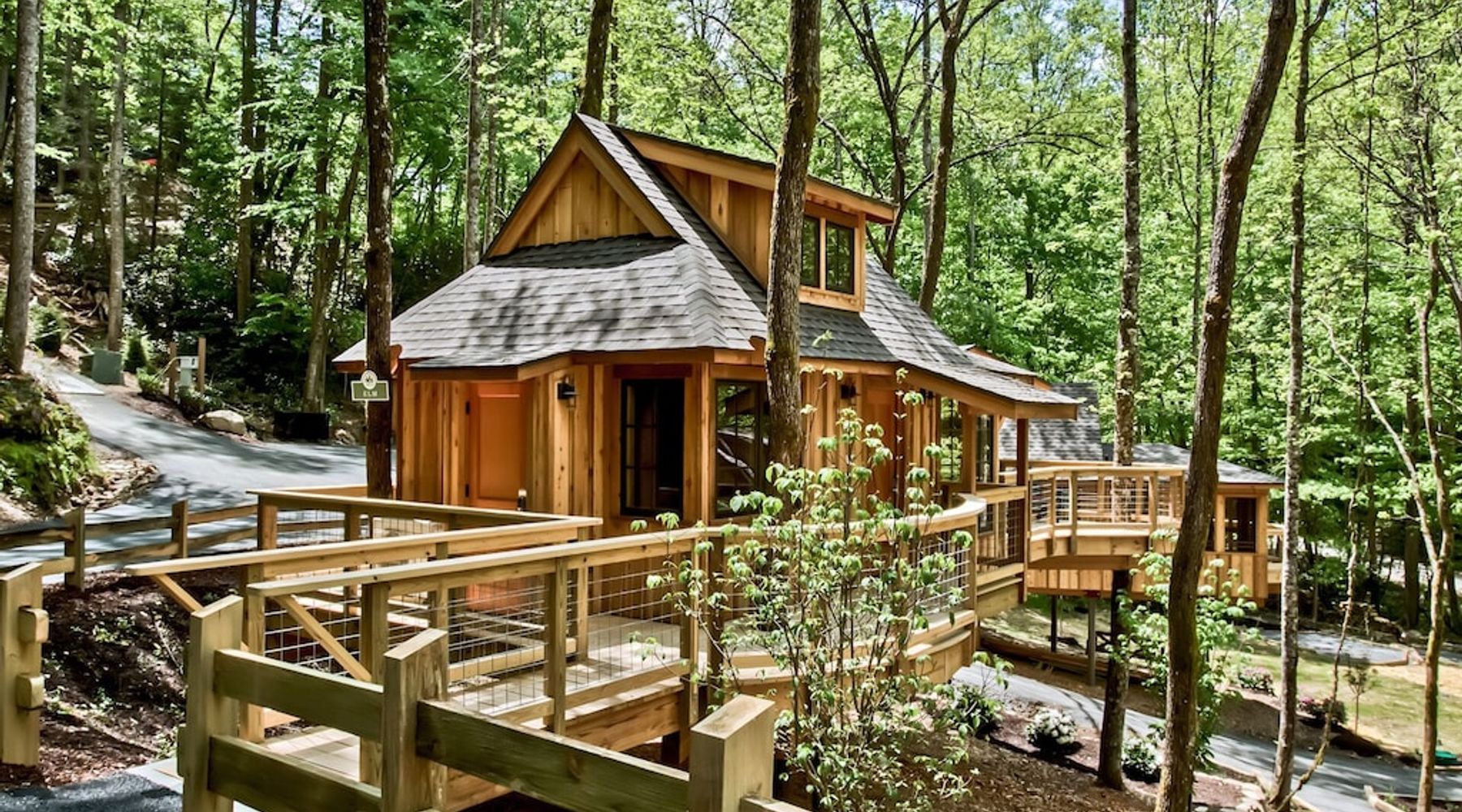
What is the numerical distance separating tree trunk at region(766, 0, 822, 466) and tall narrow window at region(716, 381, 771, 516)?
2481 millimetres

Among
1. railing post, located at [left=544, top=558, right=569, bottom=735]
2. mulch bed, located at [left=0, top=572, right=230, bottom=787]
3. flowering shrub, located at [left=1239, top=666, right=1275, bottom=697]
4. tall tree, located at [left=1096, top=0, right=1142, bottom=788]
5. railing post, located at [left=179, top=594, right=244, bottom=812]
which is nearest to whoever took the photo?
railing post, located at [left=179, top=594, right=244, bottom=812]

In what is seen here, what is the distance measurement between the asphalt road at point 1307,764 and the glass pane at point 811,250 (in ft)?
20.5

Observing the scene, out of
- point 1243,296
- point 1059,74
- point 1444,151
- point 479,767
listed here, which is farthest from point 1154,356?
point 479,767

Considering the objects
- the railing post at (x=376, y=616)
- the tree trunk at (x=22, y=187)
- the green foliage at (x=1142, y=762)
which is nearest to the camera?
the railing post at (x=376, y=616)

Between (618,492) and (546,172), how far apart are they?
454cm

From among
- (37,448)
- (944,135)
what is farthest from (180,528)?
(944,135)

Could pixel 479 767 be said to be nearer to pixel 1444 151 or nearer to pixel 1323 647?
pixel 1444 151

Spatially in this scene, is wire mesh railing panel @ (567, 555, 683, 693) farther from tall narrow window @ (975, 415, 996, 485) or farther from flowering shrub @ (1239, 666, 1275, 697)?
flowering shrub @ (1239, 666, 1275, 697)

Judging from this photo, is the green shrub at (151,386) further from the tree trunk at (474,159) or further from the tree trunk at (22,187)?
the tree trunk at (474,159)

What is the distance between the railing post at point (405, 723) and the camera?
8.40 feet

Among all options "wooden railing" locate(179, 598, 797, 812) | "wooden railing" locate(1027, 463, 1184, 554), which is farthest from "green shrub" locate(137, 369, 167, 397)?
"wooden railing" locate(179, 598, 797, 812)

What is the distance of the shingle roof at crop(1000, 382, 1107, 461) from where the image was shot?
2388 centimetres

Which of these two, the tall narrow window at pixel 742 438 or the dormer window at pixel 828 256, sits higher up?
the dormer window at pixel 828 256

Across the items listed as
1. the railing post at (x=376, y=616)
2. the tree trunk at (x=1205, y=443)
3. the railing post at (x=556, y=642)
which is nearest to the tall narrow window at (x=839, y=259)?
the tree trunk at (x=1205, y=443)
